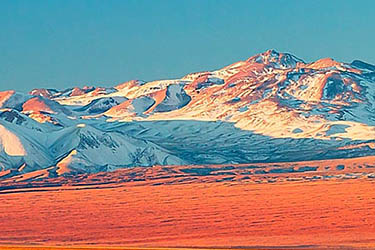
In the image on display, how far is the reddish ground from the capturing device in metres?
78.8

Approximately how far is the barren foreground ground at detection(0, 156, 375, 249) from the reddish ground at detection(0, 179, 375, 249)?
8 centimetres

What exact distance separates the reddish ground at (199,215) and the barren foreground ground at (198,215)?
0.27ft

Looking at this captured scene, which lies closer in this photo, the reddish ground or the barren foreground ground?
the barren foreground ground

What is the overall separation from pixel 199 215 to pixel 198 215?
0.39 feet

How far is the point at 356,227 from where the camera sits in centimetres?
8350

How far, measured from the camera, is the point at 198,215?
9919 cm

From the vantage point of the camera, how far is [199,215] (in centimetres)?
9925

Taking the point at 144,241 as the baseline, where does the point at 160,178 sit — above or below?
above

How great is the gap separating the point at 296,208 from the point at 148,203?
22.1m

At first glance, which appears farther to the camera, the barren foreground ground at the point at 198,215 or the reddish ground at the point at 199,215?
the reddish ground at the point at 199,215

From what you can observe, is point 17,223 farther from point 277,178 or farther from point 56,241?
point 277,178

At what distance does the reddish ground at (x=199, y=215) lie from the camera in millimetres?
78750

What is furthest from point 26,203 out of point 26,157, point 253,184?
point 26,157

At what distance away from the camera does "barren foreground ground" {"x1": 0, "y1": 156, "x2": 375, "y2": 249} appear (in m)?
77.8
